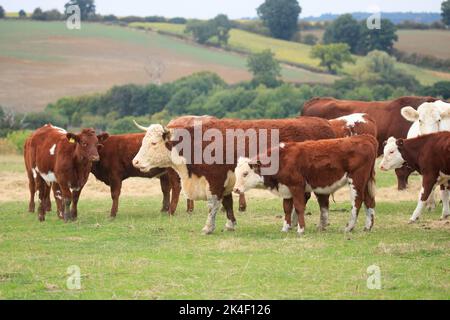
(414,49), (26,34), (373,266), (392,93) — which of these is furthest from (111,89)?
(373,266)

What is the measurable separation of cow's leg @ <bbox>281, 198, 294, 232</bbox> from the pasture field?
184mm

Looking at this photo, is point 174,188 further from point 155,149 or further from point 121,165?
point 155,149

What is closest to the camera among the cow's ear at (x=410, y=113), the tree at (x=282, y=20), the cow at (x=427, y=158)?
the cow at (x=427, y=158)

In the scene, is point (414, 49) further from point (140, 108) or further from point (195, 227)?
point (195, 227)

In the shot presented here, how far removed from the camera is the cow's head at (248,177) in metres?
13.4

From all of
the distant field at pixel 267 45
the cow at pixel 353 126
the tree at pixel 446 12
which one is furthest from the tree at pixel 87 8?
the cow at pixel 353 126

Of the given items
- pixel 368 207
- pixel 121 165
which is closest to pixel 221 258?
pixel 368 207

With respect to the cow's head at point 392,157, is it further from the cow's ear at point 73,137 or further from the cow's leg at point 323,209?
the cow's ear at point 73,137

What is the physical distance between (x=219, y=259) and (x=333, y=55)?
5607cm

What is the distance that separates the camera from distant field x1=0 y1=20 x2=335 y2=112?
57.1 meters

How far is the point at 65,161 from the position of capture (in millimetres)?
15695

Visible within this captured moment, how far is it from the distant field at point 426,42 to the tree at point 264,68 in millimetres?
9727

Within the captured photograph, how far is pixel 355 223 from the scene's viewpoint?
44.7 feet
